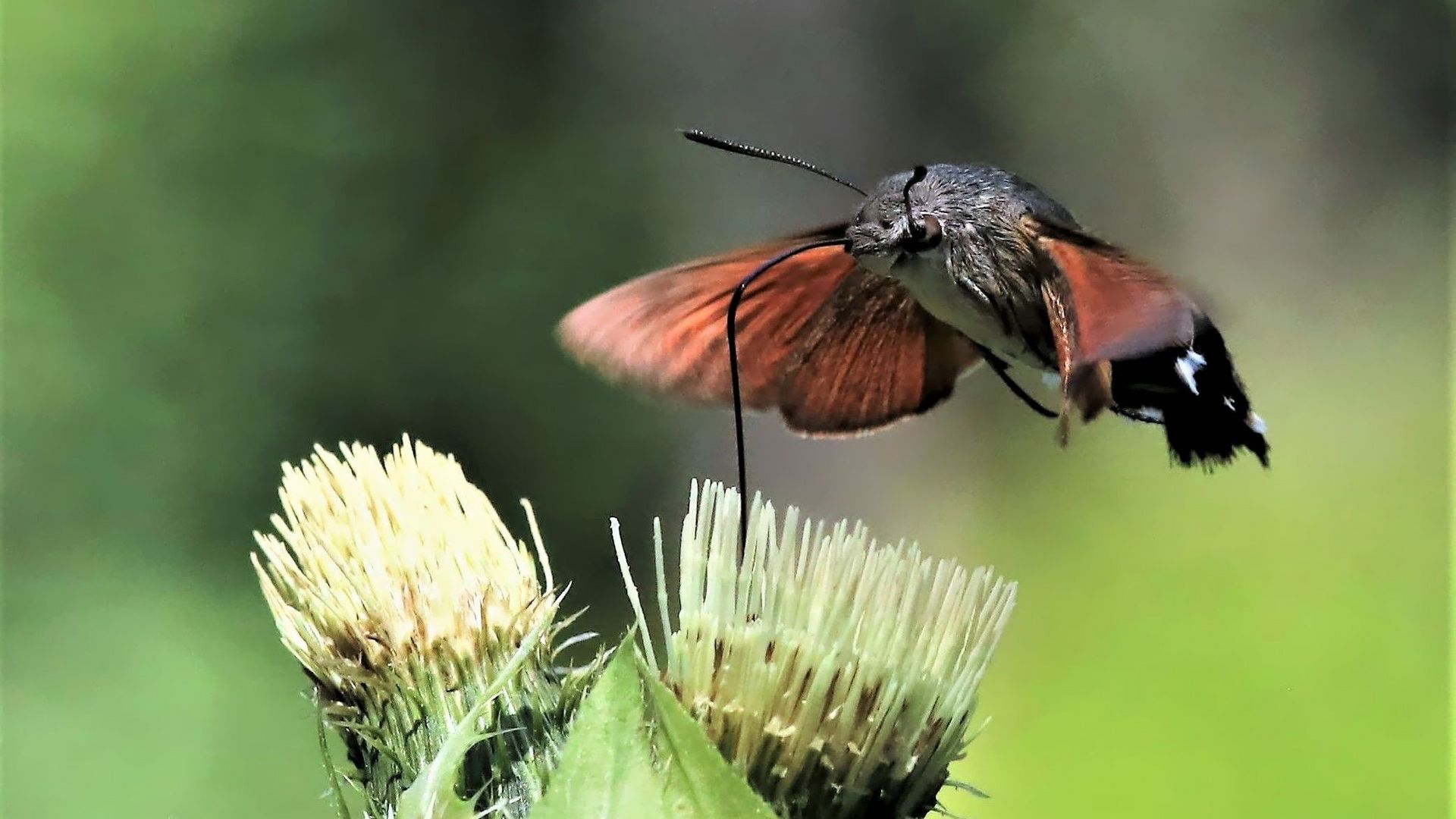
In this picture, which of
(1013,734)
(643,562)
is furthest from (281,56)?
(1013,734)

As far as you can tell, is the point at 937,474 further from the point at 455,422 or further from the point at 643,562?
the point at 455,422

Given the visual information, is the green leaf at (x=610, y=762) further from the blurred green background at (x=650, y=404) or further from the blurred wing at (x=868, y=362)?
the blurred green background at (x=650, y=404)

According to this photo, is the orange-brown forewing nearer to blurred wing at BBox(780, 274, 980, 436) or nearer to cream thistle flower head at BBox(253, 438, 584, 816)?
blurred wing at BBox(780, 274, 980, 436)

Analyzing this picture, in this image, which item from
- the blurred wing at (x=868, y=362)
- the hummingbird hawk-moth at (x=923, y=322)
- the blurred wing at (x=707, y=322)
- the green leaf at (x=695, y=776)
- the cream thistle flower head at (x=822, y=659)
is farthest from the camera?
the blurred wing at (x=868, y=362)

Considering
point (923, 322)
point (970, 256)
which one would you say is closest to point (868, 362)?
point (923, 322)

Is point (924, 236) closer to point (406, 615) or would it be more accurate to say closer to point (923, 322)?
point (923, 322)

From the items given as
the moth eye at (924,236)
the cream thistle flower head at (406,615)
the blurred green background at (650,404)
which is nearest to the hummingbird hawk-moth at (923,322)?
the moth eye at (924,236)

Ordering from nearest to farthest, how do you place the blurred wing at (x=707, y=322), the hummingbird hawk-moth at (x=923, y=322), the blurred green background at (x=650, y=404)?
the hummingbird hawk-moth at (x=923, y=322)
the blurred wing at (x=707, y=322)
the blurred green background at (x=650, y=404)

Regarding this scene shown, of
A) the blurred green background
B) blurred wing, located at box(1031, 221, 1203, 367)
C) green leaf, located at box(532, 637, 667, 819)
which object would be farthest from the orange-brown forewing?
the blurred green background
